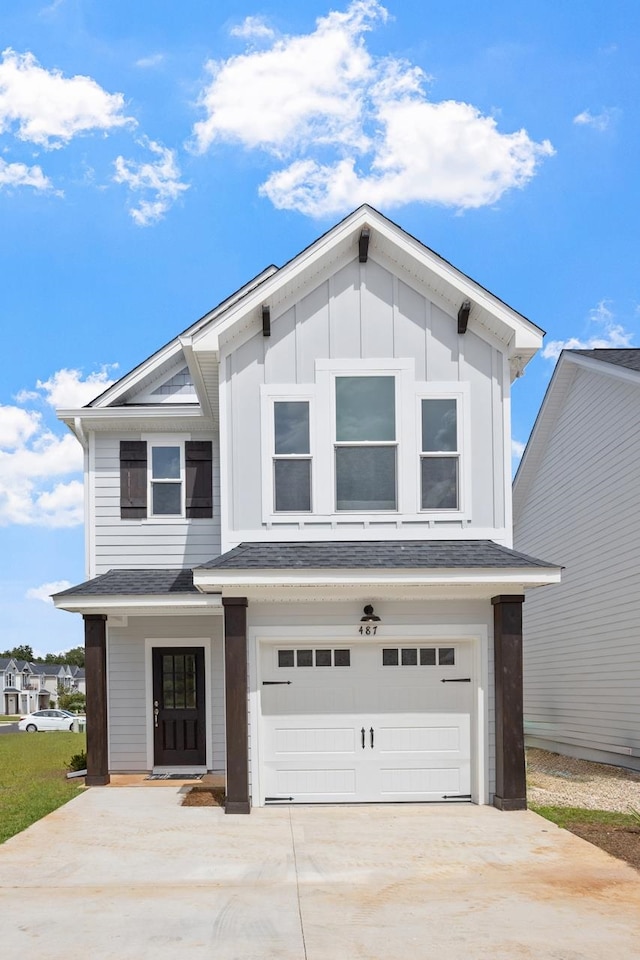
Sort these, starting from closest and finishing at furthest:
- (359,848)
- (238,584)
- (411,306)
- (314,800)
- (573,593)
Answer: (359,848) → (238,584) → (314,800) → (411,306) → (573,593)

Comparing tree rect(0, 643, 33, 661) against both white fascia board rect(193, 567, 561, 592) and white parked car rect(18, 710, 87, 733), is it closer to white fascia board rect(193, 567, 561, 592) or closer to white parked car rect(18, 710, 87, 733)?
white parked car rect(18, 710, 87, 733)

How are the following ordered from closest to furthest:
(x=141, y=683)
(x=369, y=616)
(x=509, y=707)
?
(x=509, y=707), (x=369, y=616), (x=141, y=683)

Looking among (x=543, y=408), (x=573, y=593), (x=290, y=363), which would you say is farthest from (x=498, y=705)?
(x=543, y=408)

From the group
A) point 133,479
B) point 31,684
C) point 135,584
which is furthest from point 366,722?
point 31,684

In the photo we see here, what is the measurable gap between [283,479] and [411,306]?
9.67 ft

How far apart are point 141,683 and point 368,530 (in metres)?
5.70

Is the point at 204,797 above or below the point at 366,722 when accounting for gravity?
below

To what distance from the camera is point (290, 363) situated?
12.6 metres

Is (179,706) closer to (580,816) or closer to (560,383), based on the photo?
(580,816)

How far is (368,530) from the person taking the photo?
12.3 metres

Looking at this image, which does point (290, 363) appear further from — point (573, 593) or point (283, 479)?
point (573, 593)

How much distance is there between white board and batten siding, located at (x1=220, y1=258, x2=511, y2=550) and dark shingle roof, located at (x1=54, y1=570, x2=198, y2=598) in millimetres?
2509

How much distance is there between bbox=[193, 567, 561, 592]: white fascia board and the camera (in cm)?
1112

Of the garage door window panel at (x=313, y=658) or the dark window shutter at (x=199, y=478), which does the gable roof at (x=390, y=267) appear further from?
the garage door window panel at (x=313, y=658)
